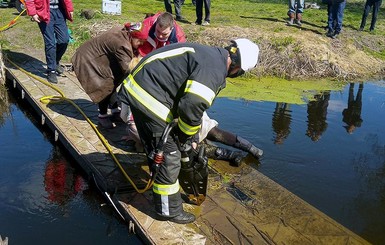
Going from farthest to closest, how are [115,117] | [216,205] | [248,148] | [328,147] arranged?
[328,147], [115,117], [248,148], [216,205]

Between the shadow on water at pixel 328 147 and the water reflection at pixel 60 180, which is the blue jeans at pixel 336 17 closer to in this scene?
the shadow on water at pixel 328 147

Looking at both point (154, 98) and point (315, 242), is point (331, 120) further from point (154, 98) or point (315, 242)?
point (154, 98)

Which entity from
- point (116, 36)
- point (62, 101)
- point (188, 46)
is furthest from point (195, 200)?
point (62, 101)

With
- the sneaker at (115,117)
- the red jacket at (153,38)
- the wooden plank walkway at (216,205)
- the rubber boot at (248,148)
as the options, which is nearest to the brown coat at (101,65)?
the red jacket at (153,38)

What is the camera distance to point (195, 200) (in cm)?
447

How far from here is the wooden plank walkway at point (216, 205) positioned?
405 cm

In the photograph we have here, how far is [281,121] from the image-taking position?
24.9ft

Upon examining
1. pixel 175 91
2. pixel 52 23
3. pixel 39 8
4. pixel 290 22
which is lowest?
pixel 290 22

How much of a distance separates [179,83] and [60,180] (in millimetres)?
2520

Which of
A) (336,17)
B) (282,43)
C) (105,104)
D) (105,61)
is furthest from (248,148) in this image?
(336,17)

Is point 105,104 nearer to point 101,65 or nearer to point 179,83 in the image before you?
point 101,65

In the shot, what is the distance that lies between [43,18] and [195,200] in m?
4.45

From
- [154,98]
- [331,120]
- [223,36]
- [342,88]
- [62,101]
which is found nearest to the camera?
[154,98]

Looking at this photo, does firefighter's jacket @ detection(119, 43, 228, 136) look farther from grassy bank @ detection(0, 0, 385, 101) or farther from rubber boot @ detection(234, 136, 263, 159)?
grassy bank @ detection(0, 0, 385, 101)
